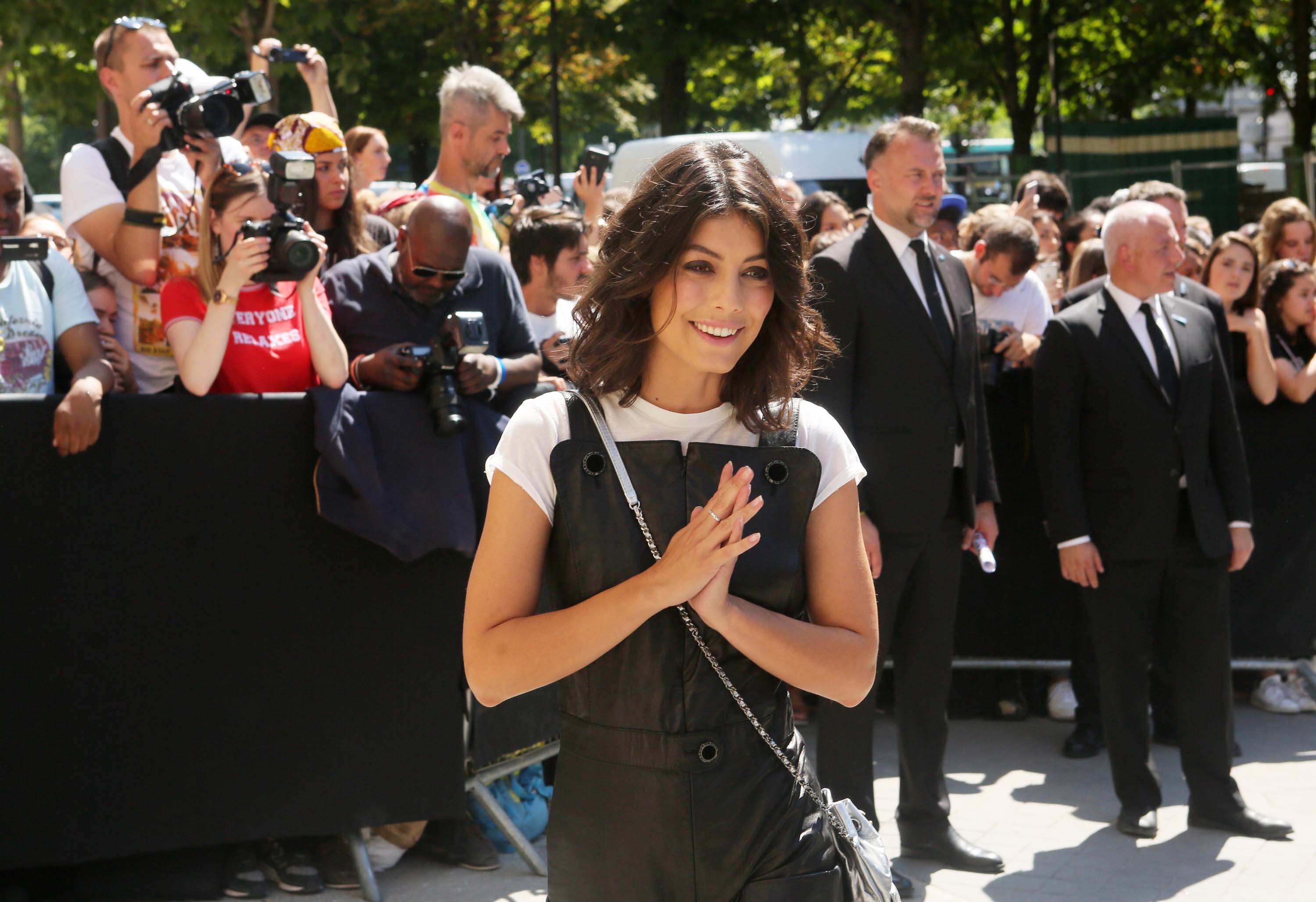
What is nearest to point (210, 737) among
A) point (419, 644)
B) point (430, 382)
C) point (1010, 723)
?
point (419, 644)

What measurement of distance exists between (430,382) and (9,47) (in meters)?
17.3

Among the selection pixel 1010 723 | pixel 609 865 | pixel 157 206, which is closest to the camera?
pixel 609 865

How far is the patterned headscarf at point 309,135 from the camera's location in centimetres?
571

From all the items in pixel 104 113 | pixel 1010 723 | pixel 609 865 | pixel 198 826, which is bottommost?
pixel 1010 723

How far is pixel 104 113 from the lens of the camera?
64.3 feet

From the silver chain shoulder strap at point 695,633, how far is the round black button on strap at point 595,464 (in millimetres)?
13

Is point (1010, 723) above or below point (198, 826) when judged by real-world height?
below

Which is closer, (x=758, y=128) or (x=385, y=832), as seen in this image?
(x=385, y=832)

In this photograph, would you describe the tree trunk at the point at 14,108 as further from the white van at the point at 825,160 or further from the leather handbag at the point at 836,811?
the leather handbag at the point at 836,811

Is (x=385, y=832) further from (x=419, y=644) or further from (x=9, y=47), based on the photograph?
(x=9, y=47)

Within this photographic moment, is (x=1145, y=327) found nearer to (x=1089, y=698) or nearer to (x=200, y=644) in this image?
(x=1089, y=698)

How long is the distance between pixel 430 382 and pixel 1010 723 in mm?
3941

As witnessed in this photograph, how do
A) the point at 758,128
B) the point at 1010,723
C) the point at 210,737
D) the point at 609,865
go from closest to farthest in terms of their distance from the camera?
1. the point at 609,865
2. the point at 210,737
3. the point at 1010,723
4. the point at 758,128

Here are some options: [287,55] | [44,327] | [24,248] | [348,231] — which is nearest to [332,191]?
[348,231]
